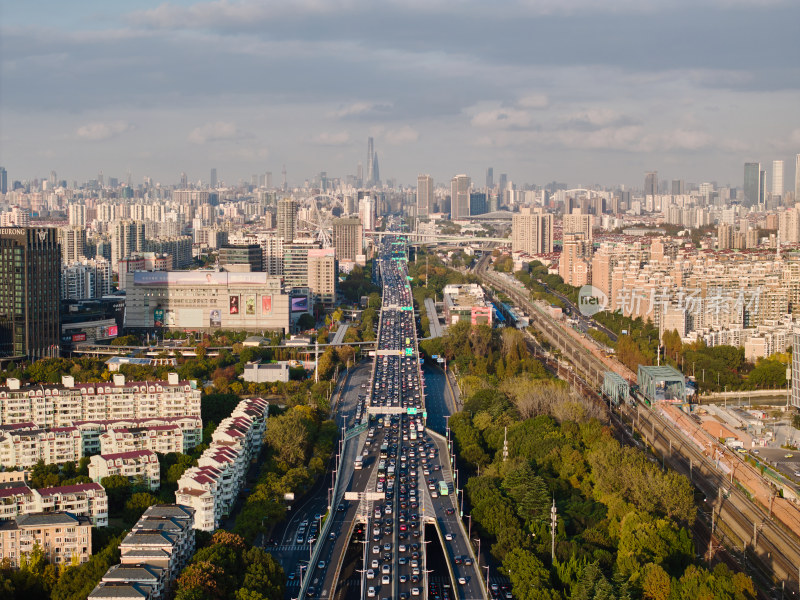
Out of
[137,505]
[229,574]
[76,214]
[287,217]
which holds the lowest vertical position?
[229,574]

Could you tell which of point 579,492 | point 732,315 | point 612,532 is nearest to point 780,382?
point 732,315

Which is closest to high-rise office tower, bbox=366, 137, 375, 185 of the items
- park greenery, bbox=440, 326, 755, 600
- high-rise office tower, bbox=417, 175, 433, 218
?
high-rise office tower, bbox=417, 175, 433, 218

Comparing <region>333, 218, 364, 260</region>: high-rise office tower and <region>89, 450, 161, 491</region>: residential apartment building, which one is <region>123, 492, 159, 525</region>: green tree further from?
<region>333, 218, 364, 260</region>: high-rise office tower

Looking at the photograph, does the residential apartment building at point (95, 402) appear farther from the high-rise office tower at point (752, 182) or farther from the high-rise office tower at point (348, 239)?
the high-rise office tower at point (752, 182)

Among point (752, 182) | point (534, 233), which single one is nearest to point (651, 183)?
point (752, 182)

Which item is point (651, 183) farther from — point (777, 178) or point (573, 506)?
point (573, 506)

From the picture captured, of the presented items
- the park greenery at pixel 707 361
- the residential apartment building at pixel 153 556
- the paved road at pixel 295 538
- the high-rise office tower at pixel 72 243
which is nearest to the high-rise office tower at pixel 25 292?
the paved road at pixel 295 538
